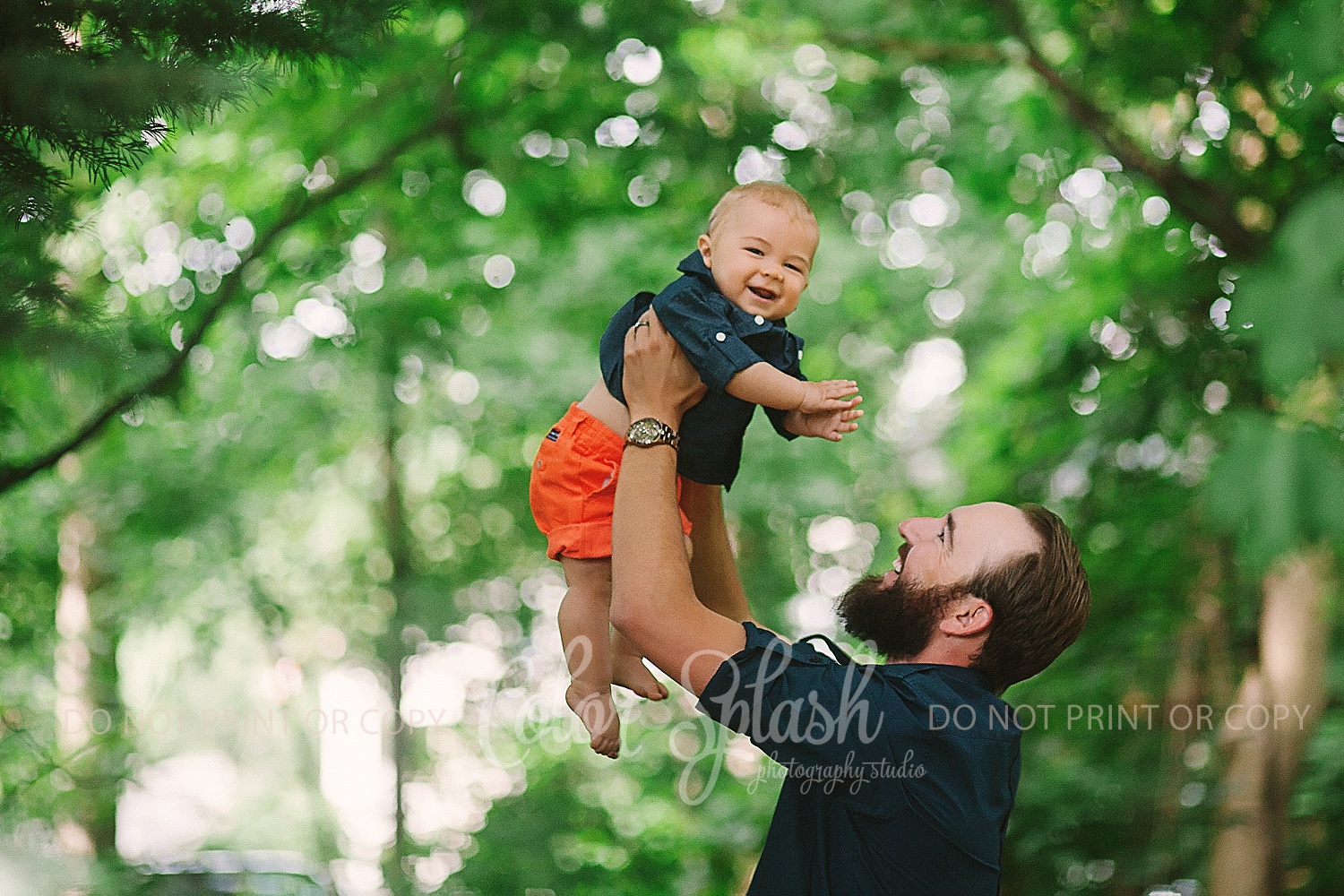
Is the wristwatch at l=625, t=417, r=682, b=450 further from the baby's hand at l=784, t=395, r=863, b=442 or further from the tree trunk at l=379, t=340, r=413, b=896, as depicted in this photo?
the tree trunk at l=379, t=340, r=413, b=896

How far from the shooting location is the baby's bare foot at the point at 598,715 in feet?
5.06

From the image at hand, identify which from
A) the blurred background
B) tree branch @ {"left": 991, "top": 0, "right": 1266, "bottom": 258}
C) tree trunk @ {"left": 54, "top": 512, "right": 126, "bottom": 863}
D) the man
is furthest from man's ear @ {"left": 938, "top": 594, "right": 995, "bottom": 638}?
tree trunk @ {"left": 54, "top": 512, "right": 126, "bottom": 863}

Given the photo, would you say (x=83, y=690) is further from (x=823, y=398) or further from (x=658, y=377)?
(x=823, y=398)

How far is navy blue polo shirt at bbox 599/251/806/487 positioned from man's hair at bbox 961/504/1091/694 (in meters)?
0.36

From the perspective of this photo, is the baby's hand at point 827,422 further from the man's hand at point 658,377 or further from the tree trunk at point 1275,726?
the tree trunk at point 1275,726

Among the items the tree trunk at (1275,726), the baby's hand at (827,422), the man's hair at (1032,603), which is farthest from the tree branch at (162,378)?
the tree trunk at (1275,726)

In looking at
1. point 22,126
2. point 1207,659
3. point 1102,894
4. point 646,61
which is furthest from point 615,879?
point 22,126

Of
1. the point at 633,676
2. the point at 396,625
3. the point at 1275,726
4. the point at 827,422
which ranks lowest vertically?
the point at 396,625

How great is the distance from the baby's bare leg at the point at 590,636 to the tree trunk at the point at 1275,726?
2651mm

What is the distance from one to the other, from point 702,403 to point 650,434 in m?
0.13

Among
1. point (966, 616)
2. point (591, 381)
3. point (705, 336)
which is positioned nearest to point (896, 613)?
point (966, 616)

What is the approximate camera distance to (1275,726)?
135 inches

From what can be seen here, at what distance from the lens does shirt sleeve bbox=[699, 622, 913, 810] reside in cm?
137

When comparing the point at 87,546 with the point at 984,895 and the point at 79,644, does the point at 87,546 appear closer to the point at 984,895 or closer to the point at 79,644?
the point at 79,644
